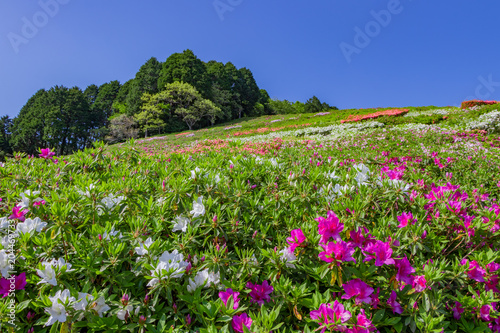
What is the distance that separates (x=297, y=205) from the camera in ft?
6.89

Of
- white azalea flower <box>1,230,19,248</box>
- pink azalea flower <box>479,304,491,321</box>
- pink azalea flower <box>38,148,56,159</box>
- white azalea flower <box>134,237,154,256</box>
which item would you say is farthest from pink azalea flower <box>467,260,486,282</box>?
pink azalea flower <box>38,148,56,159</box>

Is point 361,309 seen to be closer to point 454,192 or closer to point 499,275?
point 499,275

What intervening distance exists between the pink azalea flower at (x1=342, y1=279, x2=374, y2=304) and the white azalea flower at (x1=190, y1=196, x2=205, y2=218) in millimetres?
944

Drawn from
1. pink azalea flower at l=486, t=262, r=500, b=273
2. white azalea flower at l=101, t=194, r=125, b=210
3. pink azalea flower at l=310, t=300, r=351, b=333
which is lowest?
pink azalea flower at l=486, t=262, r=500, b=273

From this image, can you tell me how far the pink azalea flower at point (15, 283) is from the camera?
4.56 feet

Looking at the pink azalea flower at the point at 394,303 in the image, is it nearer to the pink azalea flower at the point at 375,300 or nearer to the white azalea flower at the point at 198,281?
the pink azalea flower at the point at 375,300

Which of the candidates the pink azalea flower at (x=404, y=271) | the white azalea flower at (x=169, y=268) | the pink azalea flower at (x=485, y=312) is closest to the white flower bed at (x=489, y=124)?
the pink azalea flower at (x=485, y=312)

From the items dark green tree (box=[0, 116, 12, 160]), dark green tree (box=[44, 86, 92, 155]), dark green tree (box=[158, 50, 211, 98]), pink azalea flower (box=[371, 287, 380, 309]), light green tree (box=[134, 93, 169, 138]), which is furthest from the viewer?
dark green tree (box=[0, 116, 12, 160])

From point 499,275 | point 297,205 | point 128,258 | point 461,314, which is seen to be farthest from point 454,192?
point 128,258

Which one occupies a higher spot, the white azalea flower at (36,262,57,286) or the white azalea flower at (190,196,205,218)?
the white azalea flower at (190,196,205,218)

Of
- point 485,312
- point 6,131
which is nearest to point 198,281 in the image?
point 485,312

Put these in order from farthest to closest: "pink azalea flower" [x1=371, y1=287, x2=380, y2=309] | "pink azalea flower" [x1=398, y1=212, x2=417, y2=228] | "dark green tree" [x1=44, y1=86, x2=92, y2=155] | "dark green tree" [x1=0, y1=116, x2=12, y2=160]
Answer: "dark green tree" [x1=0, y1=116, x2=12, y2=160]
"dark green tree" [x1=44, y1=86, x2=92, y2=155]
"pink azalea flower" [x1=398, y1=212, x2=417, y2=228]
"pink azalea flower" [x1=371, y1=287, x2=380, y2=309]

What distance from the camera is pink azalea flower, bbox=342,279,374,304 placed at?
1343mm

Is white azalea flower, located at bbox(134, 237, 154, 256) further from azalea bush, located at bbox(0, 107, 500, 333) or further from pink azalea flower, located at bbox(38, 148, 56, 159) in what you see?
pink azalea flower, located at bbox(38, 148, 56, 159)
